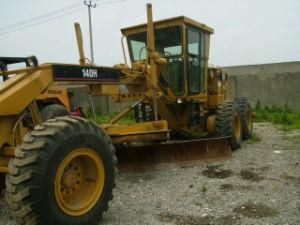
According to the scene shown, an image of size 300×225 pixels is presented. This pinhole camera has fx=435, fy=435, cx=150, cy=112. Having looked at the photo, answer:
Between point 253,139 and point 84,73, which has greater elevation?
point 84,73

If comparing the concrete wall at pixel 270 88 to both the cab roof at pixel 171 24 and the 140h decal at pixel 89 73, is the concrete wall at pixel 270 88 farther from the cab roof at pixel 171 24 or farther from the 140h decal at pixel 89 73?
the 140h decal at pixel 89 73

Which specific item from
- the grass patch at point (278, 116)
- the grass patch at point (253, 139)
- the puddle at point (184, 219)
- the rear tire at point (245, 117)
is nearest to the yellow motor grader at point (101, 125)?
the rear tire at point (245, 117)

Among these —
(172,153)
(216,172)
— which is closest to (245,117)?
(172,153)

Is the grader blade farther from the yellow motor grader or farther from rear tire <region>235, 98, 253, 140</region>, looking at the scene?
rear tire <region>235, 98, 253, 140</region>

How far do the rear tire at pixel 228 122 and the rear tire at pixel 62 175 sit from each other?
420 cm

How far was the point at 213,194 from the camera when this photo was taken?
18.2ft

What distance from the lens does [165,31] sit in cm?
823

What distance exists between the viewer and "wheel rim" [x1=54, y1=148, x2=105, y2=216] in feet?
13.9

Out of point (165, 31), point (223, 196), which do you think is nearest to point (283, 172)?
point (223, 196)

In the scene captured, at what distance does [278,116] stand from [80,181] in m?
10.9

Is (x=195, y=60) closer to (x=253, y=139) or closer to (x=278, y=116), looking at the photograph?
(x=253, y=139)

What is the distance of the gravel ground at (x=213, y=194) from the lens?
4676mm

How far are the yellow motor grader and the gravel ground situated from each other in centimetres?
45

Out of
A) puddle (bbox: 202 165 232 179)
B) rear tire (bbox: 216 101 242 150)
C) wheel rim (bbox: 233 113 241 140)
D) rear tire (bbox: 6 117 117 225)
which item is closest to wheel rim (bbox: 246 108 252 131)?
wheel rim (bbox: 233 113 241 140)
